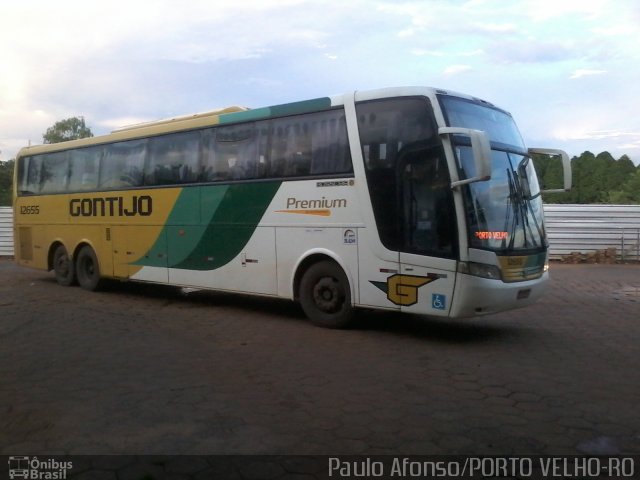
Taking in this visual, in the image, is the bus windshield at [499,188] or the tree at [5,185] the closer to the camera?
the bus windshield at [499,188]

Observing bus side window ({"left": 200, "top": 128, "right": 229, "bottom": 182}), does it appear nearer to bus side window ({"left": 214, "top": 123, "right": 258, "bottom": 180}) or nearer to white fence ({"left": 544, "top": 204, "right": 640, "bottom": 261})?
bus side window ({"left": 214, "top": 123, "right": 258, "bottom": 180})

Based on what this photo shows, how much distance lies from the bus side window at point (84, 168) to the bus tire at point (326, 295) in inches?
231

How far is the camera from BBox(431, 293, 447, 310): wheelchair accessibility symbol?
7144 mm

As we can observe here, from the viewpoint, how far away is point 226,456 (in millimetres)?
4020

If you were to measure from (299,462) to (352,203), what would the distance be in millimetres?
4482

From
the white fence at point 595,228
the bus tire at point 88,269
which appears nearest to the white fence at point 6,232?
the bus tire at point 88,269

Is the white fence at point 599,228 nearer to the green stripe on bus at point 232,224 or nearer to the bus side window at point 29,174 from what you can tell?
the green stripe on bus at point 232,224

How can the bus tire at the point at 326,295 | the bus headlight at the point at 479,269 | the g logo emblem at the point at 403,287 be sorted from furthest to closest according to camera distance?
the bus tire at the point at 326,295 < the g logo emblem at the point at 403,287 < the bus headlight at the point at 479,269

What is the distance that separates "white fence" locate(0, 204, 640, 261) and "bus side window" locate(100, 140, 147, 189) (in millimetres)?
12468

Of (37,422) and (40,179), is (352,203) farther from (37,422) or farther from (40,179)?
(40,179)

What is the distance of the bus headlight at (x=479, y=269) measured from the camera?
275 inches

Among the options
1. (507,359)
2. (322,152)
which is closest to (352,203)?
(322,152)

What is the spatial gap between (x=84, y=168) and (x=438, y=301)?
27.9 ft

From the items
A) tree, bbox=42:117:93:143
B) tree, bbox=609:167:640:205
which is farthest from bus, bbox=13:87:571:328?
tree, bbox=42:117:93:143
